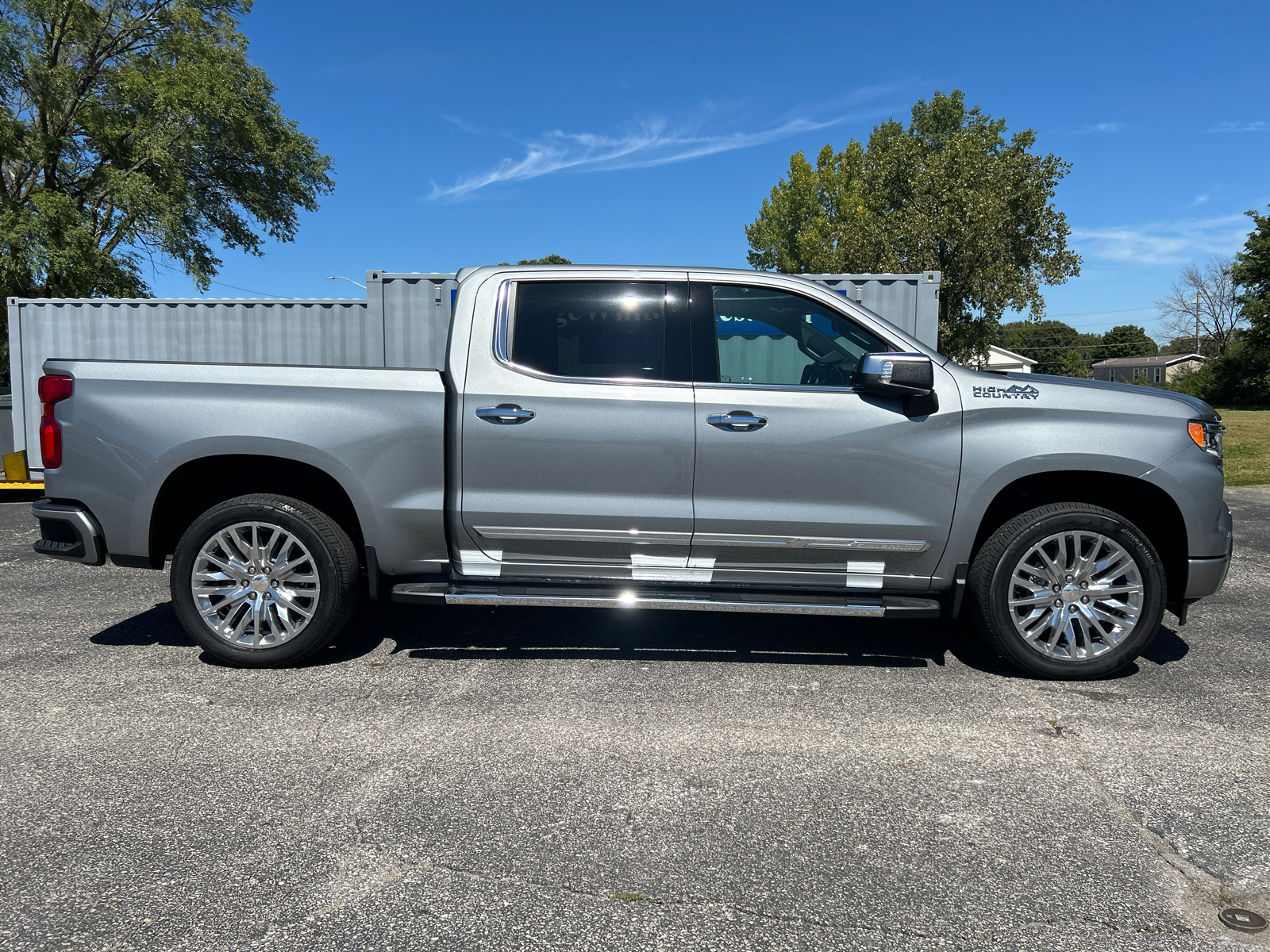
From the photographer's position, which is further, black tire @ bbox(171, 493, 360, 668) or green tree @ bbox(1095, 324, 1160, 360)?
green tree @ bbox(1095, 324, 1160, 360)

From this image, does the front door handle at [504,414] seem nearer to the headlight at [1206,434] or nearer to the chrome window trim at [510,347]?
the chrome window trim at [510,347]

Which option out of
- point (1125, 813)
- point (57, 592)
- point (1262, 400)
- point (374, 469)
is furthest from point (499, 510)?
point (1262, 400)

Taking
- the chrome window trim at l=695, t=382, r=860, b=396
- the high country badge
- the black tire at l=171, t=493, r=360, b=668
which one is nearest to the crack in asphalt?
the high country badge

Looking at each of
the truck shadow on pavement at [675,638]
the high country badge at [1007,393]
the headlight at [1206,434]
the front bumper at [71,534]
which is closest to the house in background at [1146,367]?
the truck shadow on pavement at [675,638]

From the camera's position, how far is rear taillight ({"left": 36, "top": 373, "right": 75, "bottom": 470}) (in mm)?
4484

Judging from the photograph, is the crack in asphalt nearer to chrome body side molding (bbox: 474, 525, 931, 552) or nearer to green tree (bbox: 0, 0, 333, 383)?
chrome body side molding (bbox: 474, 525, 931, 552)

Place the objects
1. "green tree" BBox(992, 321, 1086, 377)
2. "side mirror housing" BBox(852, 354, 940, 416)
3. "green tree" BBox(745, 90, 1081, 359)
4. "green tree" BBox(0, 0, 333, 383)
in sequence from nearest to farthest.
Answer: "side mirror housing" BBox(852, 354, 940, 416)
"green tree" BBox(0, 0, 333, 383)
"green tree" BBox(745, 90, 1081, 359)
"green tree" BBox(992, 321, 1086, 377)

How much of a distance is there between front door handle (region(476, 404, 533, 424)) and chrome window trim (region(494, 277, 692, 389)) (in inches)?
7.7

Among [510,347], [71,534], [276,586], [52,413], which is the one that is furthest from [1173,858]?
[52,413]

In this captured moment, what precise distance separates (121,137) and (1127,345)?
139081mm

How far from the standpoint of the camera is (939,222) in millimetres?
33125

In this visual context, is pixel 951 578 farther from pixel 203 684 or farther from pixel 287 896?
pixel 203 684

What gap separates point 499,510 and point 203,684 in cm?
166

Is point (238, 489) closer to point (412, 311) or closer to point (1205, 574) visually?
point (1205, 574)
